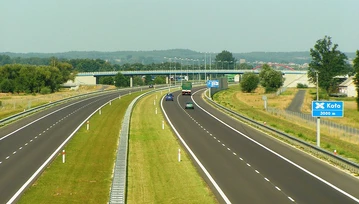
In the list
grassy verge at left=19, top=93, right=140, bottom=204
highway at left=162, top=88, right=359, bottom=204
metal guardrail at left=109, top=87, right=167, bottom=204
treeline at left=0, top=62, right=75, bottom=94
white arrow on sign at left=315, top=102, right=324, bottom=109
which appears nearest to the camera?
metal guardrail at left=109, top=87, right=167, bottom=204

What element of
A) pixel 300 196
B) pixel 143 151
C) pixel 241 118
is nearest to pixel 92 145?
pixel 143 151

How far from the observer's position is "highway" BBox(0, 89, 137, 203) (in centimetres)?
3141

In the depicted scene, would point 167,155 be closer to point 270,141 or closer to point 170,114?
point 270,141

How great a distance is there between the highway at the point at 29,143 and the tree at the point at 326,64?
79.1 meters

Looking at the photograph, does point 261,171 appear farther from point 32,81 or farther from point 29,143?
point 32,81

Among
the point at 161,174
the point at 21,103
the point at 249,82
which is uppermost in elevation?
the point at 249,82

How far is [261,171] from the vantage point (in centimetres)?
3403

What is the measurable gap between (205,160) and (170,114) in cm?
4079

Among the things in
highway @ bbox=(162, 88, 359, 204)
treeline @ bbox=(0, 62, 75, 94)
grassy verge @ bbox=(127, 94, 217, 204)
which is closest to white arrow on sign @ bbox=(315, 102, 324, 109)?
highway @ bbox=(162, 88, 359, 204)

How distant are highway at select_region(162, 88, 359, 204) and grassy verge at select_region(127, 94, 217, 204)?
88 cm

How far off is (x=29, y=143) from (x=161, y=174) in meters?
18.6

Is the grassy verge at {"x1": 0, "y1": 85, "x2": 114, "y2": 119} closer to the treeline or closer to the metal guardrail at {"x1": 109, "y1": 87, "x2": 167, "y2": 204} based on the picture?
the treeline

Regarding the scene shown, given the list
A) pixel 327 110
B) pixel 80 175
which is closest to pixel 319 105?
pixel 327 110

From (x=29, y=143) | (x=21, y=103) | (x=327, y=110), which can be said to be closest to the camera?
(x=29, y=143)
